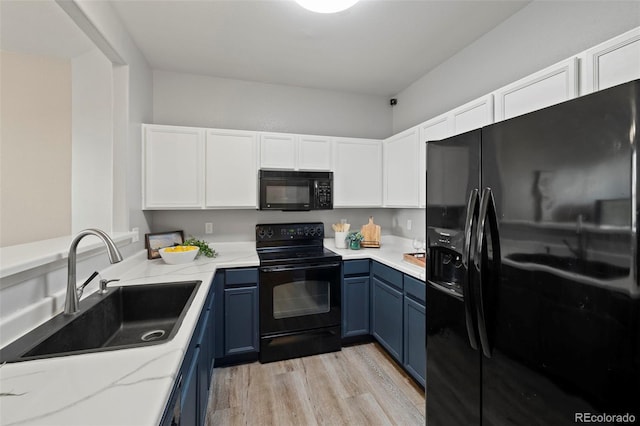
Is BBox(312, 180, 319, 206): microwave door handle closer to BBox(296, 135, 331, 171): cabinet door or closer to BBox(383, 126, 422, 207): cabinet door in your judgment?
BBox(296, 135, 331, 171): cabinet door

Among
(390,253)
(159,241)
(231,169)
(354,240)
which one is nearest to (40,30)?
(231,169)

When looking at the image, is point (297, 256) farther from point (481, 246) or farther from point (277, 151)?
point (481, 246)

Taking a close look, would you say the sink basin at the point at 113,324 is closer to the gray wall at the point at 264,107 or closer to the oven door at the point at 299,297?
the oven door at the point at 299,297

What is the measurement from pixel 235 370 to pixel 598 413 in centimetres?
222

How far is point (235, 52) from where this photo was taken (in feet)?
7.94

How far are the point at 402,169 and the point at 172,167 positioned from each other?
2161mm

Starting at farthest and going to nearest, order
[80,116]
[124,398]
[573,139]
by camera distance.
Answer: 1. [80,116]
2. [573,139]
3. [124,398]

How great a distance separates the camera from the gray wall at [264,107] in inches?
110

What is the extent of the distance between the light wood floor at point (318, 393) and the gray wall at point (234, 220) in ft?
4.19

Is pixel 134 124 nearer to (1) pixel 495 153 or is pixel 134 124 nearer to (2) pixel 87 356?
(2) pixel 87 356

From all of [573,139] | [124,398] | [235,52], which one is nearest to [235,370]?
[124,398]

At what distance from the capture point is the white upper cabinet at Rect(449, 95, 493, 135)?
70.4 inches

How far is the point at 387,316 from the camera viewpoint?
7.71 ft

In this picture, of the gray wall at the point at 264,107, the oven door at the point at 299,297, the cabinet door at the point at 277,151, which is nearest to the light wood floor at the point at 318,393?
the oven door at the point at 299,297
